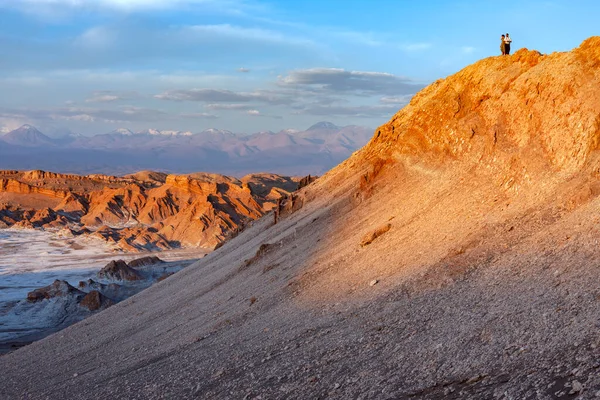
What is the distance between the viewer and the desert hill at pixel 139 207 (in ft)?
208

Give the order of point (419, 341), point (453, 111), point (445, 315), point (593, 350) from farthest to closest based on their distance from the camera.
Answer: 1. point (453, 111)
2. point (445, 315)
3. point (419, 341)
4. point (593, 350)

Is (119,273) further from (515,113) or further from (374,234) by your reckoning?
(515,113)

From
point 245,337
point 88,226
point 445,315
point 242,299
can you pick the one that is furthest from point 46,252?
point 445,315

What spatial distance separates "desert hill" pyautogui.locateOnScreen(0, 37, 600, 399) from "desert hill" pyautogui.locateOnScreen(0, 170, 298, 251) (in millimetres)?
37996

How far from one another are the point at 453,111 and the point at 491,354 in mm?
12033

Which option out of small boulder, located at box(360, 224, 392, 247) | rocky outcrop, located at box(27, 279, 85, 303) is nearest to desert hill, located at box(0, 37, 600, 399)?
small boulder, located at box(360, 224, 392, 247)

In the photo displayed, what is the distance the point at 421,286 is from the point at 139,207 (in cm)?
6845

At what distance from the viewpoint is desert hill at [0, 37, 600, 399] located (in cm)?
801

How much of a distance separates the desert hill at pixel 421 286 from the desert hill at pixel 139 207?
125 ft

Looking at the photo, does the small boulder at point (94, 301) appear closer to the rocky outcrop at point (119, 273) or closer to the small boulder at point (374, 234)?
the rocky outcrop at point (119, 273)

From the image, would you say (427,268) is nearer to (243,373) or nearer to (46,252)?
(243,373)

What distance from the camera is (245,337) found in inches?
481

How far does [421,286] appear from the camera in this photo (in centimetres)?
1143

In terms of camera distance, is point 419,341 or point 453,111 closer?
point 419,341
